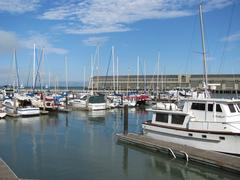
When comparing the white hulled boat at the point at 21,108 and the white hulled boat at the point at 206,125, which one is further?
the white hulled boat at the point at 21,108

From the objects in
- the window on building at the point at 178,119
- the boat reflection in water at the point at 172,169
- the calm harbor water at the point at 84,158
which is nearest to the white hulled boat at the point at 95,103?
the calm harbor water at the point at 84,158

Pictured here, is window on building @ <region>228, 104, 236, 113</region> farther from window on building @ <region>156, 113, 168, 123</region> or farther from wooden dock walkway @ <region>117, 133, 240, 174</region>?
window on building @ <region>156, 113, 168, 123</region>

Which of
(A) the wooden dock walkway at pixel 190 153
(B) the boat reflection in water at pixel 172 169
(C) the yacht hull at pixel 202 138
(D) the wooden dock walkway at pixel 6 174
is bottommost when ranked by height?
(B) the boat reflection in water at pixel 172 169

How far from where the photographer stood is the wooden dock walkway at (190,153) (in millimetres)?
19188

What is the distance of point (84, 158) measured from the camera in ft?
76.1

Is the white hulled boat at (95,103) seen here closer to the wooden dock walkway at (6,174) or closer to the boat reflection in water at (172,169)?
the boat reflection in water at (172,169)

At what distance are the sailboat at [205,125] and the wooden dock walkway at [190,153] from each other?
21.2 inches

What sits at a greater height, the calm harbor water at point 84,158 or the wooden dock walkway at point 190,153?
the wooden dock walkway at point 190,153

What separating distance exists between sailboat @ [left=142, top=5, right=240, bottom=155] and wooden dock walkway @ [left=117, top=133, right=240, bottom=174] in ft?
1.77

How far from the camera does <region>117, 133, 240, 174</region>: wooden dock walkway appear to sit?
19188mm

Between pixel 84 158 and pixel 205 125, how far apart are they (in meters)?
8.15

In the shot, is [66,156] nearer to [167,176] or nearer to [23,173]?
[23,173]

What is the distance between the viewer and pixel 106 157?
→ 23703 millimetres

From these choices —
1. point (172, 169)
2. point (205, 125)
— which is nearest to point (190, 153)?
point (172, 169)
